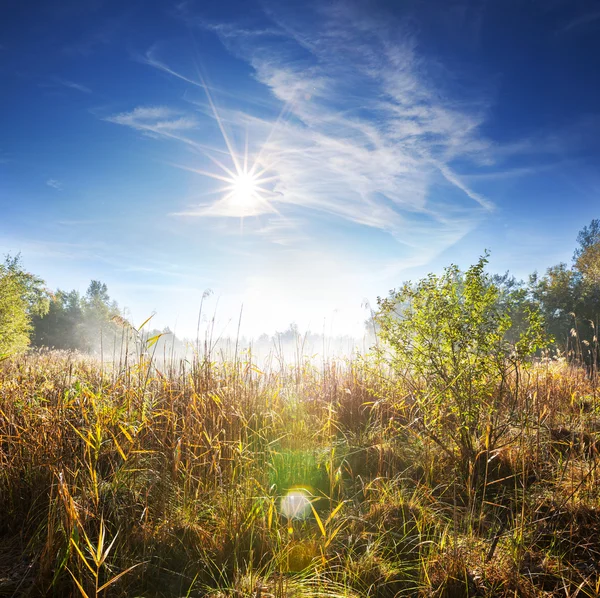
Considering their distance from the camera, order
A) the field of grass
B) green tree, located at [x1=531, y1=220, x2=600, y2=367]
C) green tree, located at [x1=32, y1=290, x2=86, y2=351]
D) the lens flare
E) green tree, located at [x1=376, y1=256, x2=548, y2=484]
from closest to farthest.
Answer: the field of grass < the lens flare < green tree, located at [x1=376, y1=256, x2=548, y2=484] < green tree, located at [x1=531, y1=220, x2=600, y2=367] < green tree, located at [x1=32, y1=290, x2=86, y2=351]

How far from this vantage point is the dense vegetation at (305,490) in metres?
2.10

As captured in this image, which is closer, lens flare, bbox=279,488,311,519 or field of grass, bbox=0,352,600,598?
field of grass, bbox=0,352,600,598

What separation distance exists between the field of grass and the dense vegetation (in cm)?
2

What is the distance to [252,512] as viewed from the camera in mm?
2449

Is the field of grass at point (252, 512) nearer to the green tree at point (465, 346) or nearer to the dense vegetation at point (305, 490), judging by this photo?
the dense vegetation at point (305, 490)

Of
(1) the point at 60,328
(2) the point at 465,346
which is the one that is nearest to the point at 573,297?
(2) the point at 465,346

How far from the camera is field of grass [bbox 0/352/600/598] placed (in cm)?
206

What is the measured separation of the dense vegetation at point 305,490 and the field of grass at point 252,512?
2 centimetres

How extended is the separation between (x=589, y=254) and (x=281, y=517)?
31.0 m

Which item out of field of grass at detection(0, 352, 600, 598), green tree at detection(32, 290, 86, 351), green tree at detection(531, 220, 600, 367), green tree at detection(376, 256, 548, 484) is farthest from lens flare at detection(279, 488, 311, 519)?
green tree at detection(32, 290, 86, 351)

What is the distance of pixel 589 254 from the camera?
2550 cm

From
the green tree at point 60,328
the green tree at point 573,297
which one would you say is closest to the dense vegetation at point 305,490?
the green tree at point 573,297

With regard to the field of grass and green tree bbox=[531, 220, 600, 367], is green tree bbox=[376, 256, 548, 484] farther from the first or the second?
green tree bbox=[531, 220, 600, 367]

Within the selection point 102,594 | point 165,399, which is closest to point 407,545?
point 102,594
